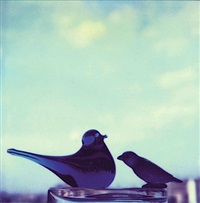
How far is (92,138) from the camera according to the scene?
117 cm

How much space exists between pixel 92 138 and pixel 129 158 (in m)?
0.15

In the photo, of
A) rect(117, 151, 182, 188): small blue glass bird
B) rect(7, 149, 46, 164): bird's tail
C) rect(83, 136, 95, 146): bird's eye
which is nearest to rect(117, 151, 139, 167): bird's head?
rect(117, 151, 182, 188): small blue glass bird

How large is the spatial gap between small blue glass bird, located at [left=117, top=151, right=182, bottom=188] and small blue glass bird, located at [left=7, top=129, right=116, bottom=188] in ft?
0.29

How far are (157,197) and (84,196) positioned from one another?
23 cm

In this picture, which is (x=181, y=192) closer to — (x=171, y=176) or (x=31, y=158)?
(x=171, y=176)

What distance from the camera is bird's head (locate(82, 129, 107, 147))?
1167mm

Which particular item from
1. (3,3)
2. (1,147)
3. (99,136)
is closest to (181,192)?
(99,136)

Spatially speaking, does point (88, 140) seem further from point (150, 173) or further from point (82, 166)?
point (150, 173)

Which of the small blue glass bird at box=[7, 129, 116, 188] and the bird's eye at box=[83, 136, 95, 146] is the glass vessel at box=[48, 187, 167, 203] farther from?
the bird's eye at box=[83, 136, 95, 146]

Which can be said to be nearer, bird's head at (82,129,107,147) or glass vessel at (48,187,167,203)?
glass vessel at (48,187,167,203)

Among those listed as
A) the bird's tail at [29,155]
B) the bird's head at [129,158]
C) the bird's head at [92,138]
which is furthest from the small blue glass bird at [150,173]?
the bird's tail at [29,155]

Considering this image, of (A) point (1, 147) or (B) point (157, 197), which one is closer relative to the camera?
(B) point (157, 197)

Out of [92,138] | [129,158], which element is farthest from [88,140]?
[129,158]

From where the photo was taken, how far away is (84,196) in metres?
1.06
